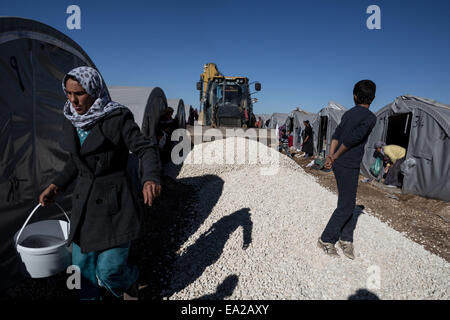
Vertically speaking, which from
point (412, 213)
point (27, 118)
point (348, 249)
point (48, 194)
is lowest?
point (412, 213)

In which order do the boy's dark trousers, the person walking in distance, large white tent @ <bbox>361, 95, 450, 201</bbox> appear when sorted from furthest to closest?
large white tent @ <bbox>361, 95, 450, 201</bbox>
the boy's dark trousers
the person walking in distance

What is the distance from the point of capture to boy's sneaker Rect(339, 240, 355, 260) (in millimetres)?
3100

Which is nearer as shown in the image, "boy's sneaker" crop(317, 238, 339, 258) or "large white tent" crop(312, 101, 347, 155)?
"boy's sneaker" crop(317, 238, 339, 258)

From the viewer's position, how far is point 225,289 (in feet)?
8.58

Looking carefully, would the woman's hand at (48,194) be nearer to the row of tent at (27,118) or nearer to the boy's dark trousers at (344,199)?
Result: the row of tent at (27,118)

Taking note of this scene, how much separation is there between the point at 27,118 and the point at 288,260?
3487 millimetres

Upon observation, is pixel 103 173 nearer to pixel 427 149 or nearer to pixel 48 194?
pixel 48 194

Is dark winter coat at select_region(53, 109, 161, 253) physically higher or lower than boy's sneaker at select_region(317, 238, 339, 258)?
higher

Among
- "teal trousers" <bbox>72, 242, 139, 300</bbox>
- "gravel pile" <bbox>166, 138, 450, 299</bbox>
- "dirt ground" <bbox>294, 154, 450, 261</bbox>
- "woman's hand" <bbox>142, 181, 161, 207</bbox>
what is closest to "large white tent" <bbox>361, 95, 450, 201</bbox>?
"dirt ground" <bbox>294, 154, 450, 261</bbox>

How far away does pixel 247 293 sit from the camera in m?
2.55

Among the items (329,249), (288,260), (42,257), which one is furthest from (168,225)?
(329,249)

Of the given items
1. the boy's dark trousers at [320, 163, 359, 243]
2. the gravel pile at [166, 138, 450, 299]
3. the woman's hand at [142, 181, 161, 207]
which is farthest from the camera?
the boy's dark trousers at [320, 163, 359, 243]

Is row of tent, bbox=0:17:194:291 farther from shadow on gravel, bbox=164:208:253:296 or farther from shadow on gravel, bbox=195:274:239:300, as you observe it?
shadow on gravel, bbox=195:274:239:300
